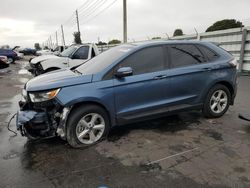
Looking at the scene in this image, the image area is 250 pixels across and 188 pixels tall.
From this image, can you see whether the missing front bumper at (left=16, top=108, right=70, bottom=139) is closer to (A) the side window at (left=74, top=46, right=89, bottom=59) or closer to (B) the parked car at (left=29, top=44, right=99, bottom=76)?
(B) the parked car at (left=29, top=44, right=99, bottom=76)

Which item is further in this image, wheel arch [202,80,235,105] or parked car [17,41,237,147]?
wheel arch [202,80,235,105]

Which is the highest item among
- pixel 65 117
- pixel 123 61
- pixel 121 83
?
pixel 123 61

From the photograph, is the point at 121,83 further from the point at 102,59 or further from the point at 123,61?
the point at 102,59

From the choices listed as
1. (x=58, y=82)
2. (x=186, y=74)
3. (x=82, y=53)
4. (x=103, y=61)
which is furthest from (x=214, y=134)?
(x=82, y=53)

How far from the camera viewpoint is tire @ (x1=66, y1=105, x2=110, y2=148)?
4.00 meters

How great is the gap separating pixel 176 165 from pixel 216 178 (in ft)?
1.85

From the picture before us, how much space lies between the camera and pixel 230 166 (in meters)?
3.46

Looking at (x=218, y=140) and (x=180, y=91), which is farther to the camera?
(x=180, y=91)

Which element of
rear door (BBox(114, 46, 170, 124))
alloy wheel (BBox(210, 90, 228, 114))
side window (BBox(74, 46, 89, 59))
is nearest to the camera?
rear door (BBox(114, 46, 170, 124))

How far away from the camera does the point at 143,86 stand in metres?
4.50

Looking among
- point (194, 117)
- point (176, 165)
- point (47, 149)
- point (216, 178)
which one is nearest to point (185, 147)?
point (176, 165)

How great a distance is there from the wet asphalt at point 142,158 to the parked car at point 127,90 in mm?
349

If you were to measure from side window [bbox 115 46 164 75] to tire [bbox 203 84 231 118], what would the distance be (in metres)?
1.39

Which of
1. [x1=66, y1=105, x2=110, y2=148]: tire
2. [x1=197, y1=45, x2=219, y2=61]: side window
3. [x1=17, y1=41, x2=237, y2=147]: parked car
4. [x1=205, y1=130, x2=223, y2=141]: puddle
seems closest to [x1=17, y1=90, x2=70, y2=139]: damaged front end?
[x1=17, y1=41, x2=237, y2=147]: parked car
